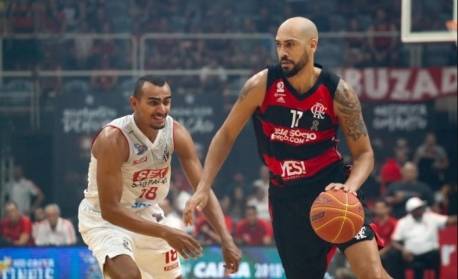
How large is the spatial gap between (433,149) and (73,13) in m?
6.57

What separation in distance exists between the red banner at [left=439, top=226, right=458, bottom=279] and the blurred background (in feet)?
5.69

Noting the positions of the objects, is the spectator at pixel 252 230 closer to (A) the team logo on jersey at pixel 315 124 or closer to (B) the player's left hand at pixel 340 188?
(A) the team logo on jersey at pixel 315 124

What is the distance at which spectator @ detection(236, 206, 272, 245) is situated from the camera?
18.7m

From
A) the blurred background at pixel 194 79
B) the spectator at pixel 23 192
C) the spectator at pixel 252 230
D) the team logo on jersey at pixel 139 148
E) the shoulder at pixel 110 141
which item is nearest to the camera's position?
the shoulder at pixel 110 141

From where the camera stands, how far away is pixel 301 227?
30.2ft

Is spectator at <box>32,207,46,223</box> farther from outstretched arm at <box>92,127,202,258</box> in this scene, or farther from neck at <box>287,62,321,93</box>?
neck at <box>287,62,321,93</box>

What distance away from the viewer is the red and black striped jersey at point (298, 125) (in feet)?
29.6

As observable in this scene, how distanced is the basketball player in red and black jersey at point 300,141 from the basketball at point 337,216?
0.14 meters

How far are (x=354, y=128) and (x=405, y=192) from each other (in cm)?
967

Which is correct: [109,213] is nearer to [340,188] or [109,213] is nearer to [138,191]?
[138,191]

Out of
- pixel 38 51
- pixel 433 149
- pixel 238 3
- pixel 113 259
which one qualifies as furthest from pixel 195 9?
pixel 113 259

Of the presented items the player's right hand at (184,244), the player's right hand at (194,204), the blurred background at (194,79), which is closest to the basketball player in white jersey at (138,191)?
the player's right hand at (184,244)

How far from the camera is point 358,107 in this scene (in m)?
9.03

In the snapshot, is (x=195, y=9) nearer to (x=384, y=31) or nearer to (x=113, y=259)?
(x=384, y=31)
